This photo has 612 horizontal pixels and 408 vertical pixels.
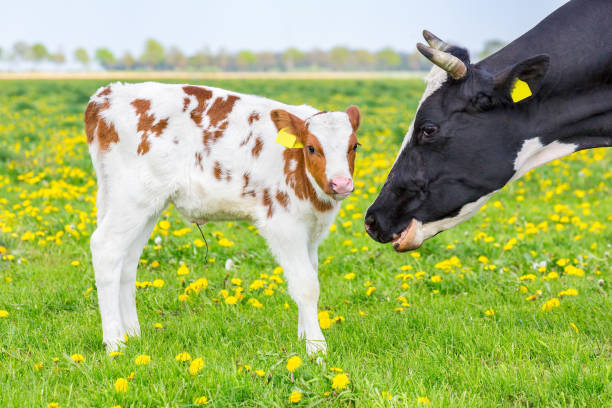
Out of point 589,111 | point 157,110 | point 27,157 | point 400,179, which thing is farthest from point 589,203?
point 27,157

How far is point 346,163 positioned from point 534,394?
1.80 metres

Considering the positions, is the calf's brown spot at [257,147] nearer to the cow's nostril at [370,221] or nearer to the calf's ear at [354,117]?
the calf's ear at [354,117]

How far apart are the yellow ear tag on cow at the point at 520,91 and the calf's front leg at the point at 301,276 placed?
171cm

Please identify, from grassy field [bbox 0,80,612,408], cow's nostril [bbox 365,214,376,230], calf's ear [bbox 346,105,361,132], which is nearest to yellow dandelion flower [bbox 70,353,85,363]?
grassy field [bbox 0,80,612,408]

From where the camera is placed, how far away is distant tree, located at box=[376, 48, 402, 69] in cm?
18412

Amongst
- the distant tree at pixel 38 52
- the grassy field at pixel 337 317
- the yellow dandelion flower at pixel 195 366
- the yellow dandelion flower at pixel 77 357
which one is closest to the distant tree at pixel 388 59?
the distant tree at pixel 38 52

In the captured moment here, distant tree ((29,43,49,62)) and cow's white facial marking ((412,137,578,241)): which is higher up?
cow's white facial marking ((412,137,578,241))

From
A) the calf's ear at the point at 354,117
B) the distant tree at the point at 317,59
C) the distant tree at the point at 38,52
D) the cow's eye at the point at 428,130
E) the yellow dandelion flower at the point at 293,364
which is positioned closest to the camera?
the yellow dandelion flower at the point at 293,364

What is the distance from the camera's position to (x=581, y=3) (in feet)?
13.4

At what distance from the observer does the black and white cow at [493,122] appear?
3.79m

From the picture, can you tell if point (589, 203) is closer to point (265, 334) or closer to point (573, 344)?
Result: point (573, 344)

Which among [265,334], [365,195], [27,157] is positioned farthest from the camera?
[27,157]

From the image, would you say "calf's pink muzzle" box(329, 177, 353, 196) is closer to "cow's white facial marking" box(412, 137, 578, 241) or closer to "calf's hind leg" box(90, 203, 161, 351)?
"cow's white facial marking" box(412, 137, 578, 241)

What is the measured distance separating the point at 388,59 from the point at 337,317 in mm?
188245
